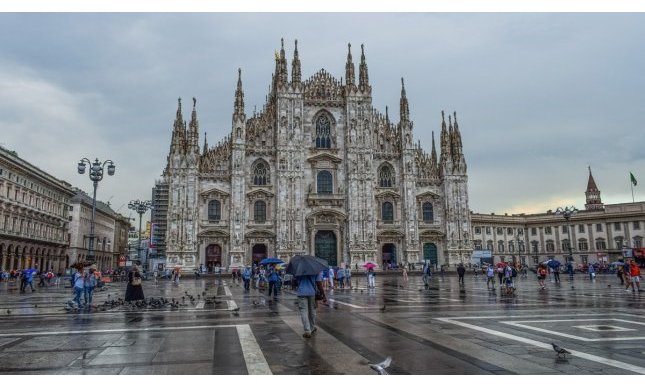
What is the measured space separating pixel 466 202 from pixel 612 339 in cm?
4337

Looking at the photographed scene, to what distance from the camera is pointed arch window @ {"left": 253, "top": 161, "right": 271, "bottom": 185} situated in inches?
1919

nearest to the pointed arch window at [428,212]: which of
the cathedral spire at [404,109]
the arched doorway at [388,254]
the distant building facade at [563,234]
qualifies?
the arched doorway at [388,254]

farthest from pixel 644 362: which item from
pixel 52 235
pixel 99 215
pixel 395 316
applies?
pixel 99 215

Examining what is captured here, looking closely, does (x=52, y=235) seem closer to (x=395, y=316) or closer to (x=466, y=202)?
(x=466, y=202)

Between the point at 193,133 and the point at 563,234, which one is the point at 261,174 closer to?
the point at 193,133

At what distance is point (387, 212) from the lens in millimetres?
50812

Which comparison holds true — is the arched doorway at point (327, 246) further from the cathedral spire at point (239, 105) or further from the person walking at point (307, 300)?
the person walking at point (307, 300)

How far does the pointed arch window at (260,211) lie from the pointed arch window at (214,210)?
348cm

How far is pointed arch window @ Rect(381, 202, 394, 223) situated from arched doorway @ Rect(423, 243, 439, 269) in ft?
15.3

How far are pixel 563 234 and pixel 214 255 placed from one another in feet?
201

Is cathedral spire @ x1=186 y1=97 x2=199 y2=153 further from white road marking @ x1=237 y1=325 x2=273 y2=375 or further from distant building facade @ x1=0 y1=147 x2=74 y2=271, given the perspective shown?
white road marking @ x1=237 y1=325 x2=273 y2=375

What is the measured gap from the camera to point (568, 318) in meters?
12.4

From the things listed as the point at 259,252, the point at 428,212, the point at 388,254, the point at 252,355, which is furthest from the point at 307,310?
the point at 428,212

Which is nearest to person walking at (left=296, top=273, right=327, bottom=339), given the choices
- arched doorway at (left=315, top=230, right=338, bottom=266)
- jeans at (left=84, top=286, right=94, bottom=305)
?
jeans at (left=84, top=286, right=94, bottom=305)
